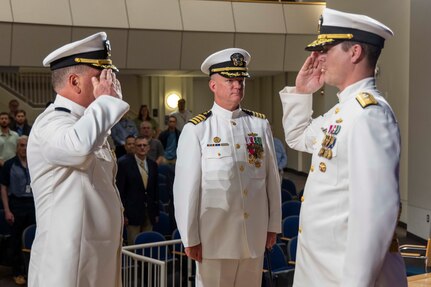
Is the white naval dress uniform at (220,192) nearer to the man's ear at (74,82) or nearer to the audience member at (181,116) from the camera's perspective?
the man's ear at (74,82)

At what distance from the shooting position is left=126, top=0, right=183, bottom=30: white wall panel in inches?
430

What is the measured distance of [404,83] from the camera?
9227 mm

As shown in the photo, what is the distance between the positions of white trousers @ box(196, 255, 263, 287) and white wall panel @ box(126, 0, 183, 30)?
792 centimetres

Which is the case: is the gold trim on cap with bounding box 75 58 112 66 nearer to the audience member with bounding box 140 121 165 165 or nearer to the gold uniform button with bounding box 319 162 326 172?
the gold uniform button with bounding box 319 162 326 172

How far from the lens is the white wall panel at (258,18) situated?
11508 mm

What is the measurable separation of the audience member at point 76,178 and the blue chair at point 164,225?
13.6 ft

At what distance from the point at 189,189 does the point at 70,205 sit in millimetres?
1102

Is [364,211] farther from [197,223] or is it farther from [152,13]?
[152,13]

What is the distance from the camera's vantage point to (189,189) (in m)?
3.51

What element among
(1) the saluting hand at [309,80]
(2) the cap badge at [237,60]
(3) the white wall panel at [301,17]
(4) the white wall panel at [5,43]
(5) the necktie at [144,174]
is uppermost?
(3) the white wall panel at [301,17]

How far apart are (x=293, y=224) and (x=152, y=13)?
599cm

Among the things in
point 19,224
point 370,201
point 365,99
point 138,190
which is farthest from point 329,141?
point 19,224

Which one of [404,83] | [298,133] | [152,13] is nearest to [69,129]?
[298,133]

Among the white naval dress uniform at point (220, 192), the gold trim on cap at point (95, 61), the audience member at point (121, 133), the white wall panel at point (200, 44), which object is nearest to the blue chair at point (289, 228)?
the white naval dress uniform at point (220, 192)
